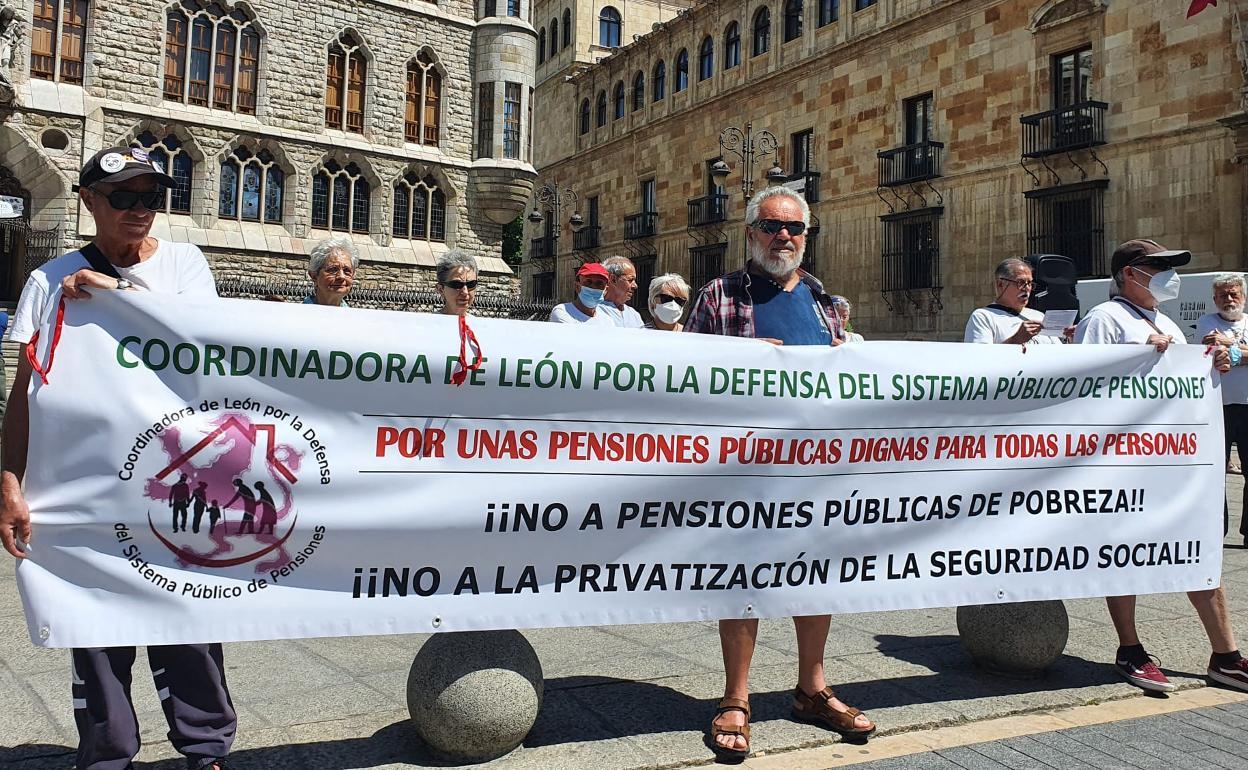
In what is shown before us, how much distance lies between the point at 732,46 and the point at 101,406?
3417 cm

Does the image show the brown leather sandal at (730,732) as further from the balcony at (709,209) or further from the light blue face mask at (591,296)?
the balcony at (709,209)

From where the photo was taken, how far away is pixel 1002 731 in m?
3.98

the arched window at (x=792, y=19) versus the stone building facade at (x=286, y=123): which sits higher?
the arched window at (x=792, y=19)

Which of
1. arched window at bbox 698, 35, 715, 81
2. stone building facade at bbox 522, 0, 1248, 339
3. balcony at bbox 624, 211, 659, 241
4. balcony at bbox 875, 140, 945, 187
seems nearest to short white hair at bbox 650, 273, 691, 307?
stone building facade at bbox 522, 0, 1248, 339

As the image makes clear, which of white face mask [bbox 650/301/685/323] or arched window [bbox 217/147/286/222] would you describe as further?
arched window [bbox 217/147/286/222]

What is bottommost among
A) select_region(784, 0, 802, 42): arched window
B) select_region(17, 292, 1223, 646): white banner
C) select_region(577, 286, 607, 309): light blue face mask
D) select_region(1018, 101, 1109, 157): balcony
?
select_region(17, 292, 1223, 646): white banner

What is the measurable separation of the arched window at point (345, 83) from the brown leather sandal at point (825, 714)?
25322 mm

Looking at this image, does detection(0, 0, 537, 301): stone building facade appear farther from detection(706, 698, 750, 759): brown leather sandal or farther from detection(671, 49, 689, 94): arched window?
detection(706, 698, 750, 759): brown leather sandal

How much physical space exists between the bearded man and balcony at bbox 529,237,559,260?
138ft

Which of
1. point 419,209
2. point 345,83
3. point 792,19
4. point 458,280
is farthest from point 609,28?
point 458,280

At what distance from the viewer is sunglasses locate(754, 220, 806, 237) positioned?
3891 millimetres

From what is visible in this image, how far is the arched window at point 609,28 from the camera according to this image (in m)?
45.7

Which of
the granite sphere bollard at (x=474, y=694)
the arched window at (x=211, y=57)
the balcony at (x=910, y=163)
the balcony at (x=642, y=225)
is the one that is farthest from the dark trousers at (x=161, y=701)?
the balcony at (x=642, y=225)

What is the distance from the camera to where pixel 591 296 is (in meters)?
7.91
